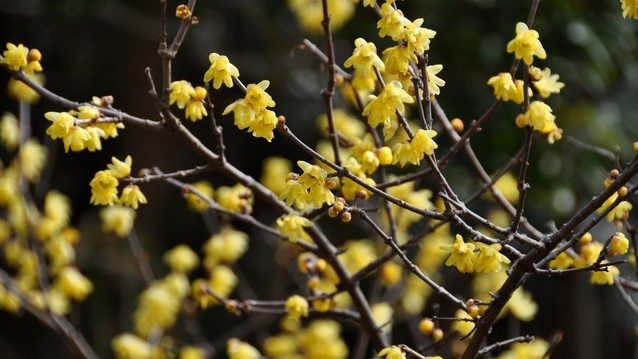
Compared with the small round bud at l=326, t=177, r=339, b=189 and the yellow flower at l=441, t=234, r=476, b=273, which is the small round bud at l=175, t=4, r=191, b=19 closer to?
the small round bud at l=326, t=177, r=339, b=189

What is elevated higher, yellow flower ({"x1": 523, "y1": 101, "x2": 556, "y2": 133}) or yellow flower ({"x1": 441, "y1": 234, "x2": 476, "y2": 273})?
yellow flower ({"x1": 523, "y1": 101, "x2": 556, "y2": 133})

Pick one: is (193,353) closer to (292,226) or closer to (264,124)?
(292,226)

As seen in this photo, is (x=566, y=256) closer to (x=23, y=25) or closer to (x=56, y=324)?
(x=56, y=324)

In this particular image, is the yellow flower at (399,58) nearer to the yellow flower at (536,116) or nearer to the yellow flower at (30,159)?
the yellow flower at (536,116)

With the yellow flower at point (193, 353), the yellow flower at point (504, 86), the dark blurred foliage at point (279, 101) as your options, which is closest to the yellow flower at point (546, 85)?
the yellow flower at point (504, 86)

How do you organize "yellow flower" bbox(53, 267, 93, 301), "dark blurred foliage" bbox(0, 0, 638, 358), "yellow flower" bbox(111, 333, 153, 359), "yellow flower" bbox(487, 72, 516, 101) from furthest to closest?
"dark blurred foliage" bbox(0, 0, 638, 358) → "yellow flower" bbox(53, 267, 93, 301) → "yellow flower" bbox(111, 333, 153, 359) → "yellow flower" bbox(487, 72, 516, 101)

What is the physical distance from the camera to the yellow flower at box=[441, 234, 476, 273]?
49.5 inches

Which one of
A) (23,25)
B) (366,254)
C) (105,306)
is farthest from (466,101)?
(23,25)

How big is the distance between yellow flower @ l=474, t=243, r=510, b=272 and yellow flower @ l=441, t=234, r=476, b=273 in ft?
0.03

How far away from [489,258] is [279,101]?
10.8ft

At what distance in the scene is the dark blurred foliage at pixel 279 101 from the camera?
3.13 metres

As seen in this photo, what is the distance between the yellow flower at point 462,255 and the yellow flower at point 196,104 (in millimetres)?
466

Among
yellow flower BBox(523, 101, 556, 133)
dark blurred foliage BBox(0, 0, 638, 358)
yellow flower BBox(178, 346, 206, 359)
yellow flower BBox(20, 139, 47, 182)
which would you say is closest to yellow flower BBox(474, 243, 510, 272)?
yellow flower BBox(523, 101, 556, 133)

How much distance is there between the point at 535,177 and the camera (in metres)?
3.23
